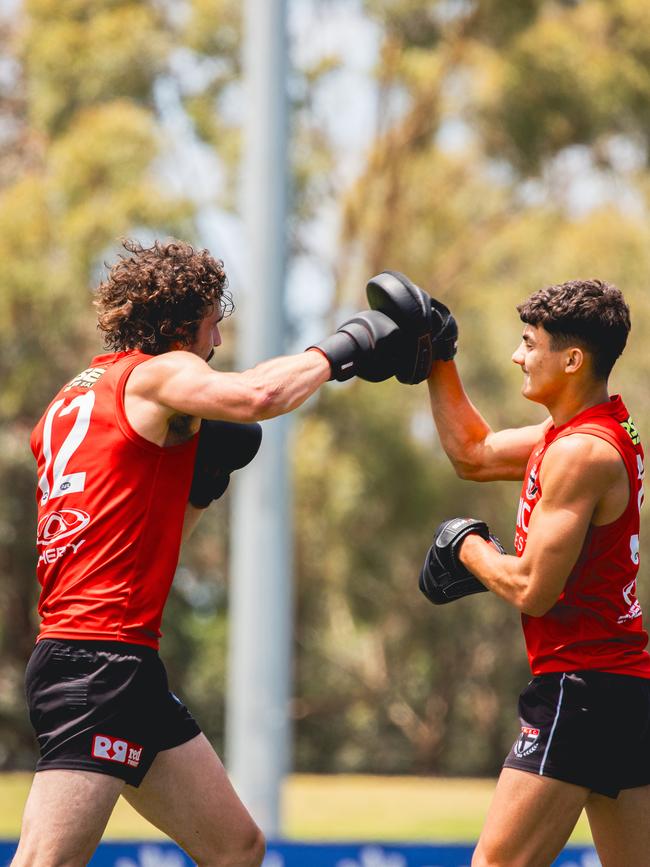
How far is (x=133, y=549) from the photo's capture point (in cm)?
366

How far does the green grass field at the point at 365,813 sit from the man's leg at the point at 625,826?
1110 centimetres

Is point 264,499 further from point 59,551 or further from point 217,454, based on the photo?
point 59,551

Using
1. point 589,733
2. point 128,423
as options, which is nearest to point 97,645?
point 128,423

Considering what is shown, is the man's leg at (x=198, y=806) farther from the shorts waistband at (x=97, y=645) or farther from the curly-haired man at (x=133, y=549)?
the shorts waistband at (x=97, y=645)

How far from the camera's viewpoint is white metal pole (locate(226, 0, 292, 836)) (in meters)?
9.91

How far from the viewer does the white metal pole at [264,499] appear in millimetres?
9914

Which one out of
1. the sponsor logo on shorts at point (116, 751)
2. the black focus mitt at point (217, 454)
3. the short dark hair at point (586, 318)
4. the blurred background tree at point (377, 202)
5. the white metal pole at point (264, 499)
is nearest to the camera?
the sponsor logo on shorts at point (116, 751)

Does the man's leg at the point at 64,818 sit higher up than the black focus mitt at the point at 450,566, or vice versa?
the black focus mitt at the point at 450,566

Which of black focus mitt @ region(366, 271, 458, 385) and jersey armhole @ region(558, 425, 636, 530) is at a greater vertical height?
black focus mitt @ region(366, 271, 458, 385)

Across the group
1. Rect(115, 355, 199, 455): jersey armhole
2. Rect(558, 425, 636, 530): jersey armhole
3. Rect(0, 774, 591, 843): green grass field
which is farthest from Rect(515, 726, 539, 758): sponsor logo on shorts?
Rect(0, 774, 591, 843): green grass field

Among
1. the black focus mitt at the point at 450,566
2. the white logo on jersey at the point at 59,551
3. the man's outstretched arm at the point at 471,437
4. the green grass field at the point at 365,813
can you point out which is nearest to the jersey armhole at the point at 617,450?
the black focus mitt at the point at 450,566

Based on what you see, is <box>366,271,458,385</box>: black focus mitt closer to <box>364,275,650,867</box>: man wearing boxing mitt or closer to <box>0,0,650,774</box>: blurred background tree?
<box>364,275,650,867</box>: man wearing boxing mitt

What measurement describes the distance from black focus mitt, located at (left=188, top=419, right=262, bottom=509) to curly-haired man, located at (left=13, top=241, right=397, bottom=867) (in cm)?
19

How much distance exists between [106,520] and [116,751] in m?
0.62
